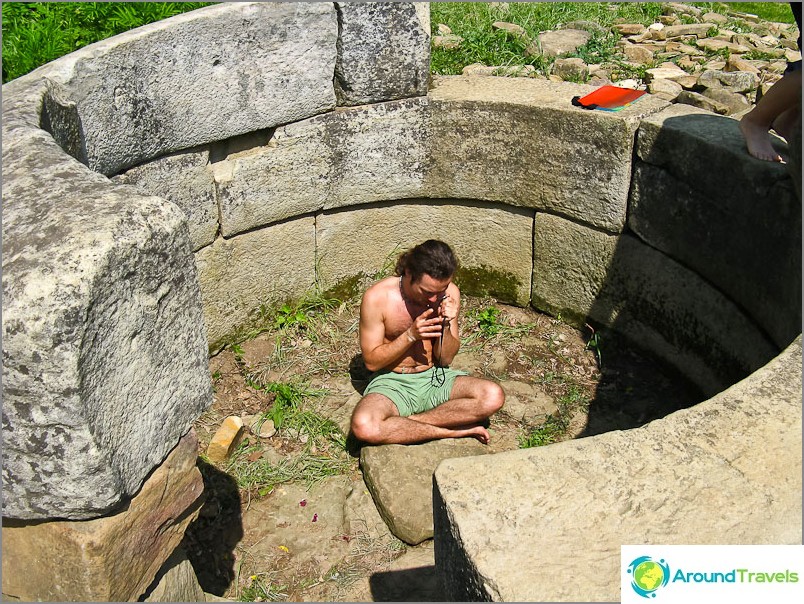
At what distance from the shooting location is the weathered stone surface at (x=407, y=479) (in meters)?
4.13

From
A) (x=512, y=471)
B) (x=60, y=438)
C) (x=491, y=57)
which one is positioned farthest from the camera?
(x=491, y=57)

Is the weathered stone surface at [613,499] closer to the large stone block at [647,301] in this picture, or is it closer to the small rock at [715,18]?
the large stone block at [647,301]

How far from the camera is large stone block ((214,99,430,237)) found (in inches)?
191

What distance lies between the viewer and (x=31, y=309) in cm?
215

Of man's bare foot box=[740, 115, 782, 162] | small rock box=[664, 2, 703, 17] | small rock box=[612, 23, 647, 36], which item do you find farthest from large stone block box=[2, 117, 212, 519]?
small rock box=[664, 2, 703, 17]

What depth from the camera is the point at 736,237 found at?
434 cm

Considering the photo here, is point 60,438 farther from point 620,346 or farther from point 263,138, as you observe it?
point 620,346

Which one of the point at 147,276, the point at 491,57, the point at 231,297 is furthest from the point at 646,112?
the point at 147,276

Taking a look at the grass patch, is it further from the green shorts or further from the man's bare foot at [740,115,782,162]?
the man's bare foot at [740,115,782,162]

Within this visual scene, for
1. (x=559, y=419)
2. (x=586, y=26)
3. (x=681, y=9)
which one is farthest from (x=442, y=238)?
(x=681, y=9)

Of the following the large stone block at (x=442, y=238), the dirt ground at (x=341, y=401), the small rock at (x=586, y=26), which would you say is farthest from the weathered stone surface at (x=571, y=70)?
the dirt ground at (x=341, y=401)

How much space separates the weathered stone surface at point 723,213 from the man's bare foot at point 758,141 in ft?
0.12

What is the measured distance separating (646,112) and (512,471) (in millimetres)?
2769

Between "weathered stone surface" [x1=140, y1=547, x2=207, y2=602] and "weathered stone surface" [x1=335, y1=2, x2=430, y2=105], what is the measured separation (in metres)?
2.69
